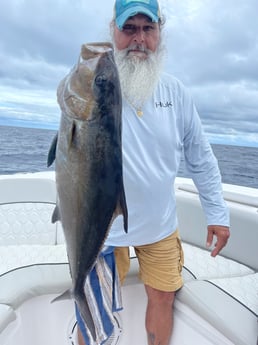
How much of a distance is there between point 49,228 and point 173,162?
182 centimetres

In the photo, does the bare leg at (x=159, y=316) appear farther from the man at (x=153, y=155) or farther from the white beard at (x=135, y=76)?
the white beard at (x=135, y=76)

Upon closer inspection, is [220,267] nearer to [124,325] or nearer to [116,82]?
[124,325]

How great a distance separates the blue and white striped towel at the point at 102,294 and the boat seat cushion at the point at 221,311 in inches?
16.8

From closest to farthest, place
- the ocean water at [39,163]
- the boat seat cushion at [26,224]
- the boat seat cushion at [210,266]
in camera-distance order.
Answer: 1. the boat seat cushion at [210,266]
2. the boat seat cushion at [26,224]
3. the ocean water at [39,163]

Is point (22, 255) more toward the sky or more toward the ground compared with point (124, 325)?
more toward the sky

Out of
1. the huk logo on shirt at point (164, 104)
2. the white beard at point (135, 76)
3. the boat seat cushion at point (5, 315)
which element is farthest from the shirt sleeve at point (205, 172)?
the boat seat cushion at point (5, 315)

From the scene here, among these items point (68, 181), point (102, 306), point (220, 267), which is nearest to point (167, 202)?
point (102, 306)

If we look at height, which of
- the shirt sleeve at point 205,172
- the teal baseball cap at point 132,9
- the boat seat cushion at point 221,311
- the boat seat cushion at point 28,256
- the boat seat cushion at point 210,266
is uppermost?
the teal baseball cap at point 132,9

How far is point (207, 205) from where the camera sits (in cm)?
210

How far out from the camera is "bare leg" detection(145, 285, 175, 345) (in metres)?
2.04

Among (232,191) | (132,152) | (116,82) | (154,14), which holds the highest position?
(154,14)

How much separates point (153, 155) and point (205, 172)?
436 millimetres

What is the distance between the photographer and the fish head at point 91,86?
3.85ft

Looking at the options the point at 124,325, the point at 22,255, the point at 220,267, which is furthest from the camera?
the point at 220,267
